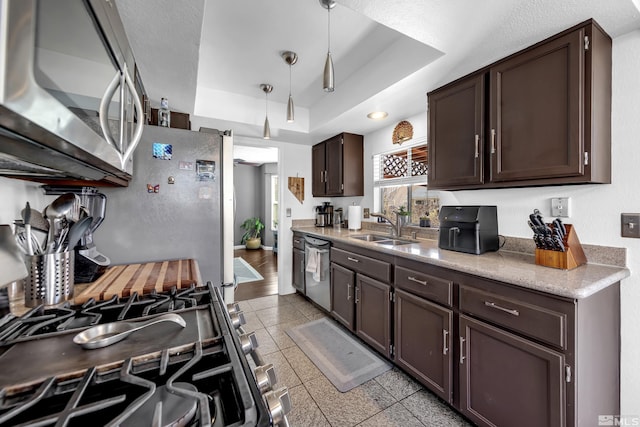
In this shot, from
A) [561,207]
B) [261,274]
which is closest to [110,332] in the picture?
[561,207]

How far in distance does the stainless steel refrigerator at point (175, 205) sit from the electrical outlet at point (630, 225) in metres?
2.34

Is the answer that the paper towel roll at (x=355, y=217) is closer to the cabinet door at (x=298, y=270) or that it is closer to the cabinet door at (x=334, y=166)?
the cabinet door at (x=334, y=166)

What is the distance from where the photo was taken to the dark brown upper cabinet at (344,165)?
328 centimetres

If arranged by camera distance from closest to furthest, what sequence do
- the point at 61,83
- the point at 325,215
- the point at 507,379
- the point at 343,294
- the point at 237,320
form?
the point at 61,83 < the point at 237,320 < the point at 507,379 < the point at 343,294 < the point at 325,215

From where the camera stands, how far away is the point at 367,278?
2.25 m

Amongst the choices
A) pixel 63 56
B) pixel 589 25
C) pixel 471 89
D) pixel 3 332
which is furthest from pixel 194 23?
pixel 589 25

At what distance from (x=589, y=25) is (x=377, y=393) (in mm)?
2402

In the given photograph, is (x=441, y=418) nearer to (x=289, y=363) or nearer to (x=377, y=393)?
(x=377, y=393)

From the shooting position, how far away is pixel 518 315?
48.9 inches

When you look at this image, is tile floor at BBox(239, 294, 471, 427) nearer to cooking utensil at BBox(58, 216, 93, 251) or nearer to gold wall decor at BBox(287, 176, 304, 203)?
cooking utensil at BBox(58, 216, 93, 251)

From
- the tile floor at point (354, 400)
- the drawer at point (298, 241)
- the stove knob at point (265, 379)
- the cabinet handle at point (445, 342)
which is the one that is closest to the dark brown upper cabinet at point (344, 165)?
the drawer at point (298, 241)

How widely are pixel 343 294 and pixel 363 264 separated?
0.49m

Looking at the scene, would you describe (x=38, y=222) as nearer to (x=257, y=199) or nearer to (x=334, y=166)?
(x=334, y=166)

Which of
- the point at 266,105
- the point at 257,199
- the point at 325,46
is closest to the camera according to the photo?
the point at 325,46
